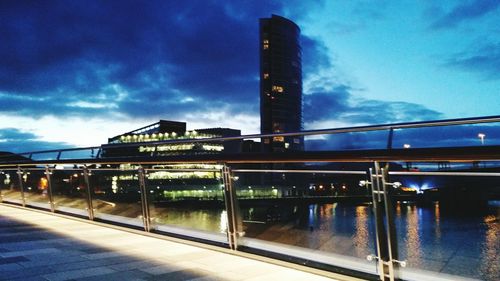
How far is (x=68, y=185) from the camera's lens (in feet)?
23.1

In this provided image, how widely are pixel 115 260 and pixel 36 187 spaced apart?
18.0ft

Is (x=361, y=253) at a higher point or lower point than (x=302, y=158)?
lower

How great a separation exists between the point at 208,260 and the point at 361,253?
1.50 meters

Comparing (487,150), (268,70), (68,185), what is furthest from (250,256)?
(268,70)

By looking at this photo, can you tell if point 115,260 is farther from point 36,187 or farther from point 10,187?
point 10,187

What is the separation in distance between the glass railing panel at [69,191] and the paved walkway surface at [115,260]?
124 centimetres

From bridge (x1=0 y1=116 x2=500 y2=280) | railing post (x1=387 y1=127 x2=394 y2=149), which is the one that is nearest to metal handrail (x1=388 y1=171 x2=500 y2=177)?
bridge (x1=0 y1=116 x2=500 y2=280)

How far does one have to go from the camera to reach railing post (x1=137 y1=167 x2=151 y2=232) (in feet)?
17.2

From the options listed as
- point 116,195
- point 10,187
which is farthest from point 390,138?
point 10,187

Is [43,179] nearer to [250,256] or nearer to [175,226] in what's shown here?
[175,226]

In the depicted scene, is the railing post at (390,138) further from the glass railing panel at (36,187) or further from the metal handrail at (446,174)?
the glass railing panel at (36,187)

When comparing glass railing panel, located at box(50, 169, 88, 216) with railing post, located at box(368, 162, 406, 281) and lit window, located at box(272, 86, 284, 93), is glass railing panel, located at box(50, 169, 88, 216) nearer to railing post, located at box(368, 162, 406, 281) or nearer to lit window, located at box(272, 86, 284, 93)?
railing post, located at box(368, 162, 406, 281)

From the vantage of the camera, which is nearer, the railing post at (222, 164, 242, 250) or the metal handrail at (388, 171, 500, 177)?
the metal handrail at (388, 171, 500, 177)

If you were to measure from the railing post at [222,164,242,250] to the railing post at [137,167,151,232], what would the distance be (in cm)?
153
